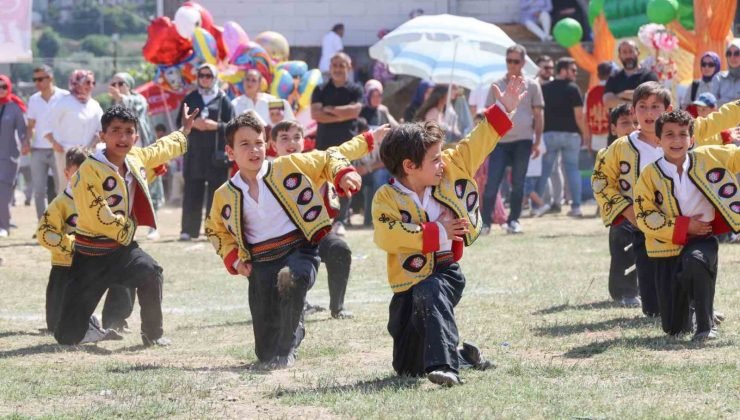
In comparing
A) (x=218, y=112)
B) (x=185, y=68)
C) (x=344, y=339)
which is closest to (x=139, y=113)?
(x=218, y=112)

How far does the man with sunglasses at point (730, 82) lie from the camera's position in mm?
13305

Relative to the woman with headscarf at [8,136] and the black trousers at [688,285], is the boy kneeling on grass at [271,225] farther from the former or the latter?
the woman with headscarf at [8,136]

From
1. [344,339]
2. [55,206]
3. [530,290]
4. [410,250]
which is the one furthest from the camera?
[530,290]

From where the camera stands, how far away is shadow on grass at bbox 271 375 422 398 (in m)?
6.12

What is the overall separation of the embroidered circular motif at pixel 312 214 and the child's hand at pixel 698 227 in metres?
1.90

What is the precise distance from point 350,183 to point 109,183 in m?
1.82

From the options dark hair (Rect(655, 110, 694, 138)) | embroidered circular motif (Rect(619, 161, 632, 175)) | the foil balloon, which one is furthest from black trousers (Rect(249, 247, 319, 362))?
the foil balloon

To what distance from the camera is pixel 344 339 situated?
803 centimetres

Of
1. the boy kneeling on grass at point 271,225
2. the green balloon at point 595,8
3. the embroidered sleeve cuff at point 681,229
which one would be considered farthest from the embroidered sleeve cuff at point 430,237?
the green balloon at point 595,8

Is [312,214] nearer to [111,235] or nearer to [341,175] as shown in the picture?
[341,175]

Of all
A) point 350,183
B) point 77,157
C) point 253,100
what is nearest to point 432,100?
point 253,100

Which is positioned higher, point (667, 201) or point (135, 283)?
point (667, 201)

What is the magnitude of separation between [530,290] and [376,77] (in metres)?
11.9

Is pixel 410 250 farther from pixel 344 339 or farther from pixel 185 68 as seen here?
pixel 185 68
